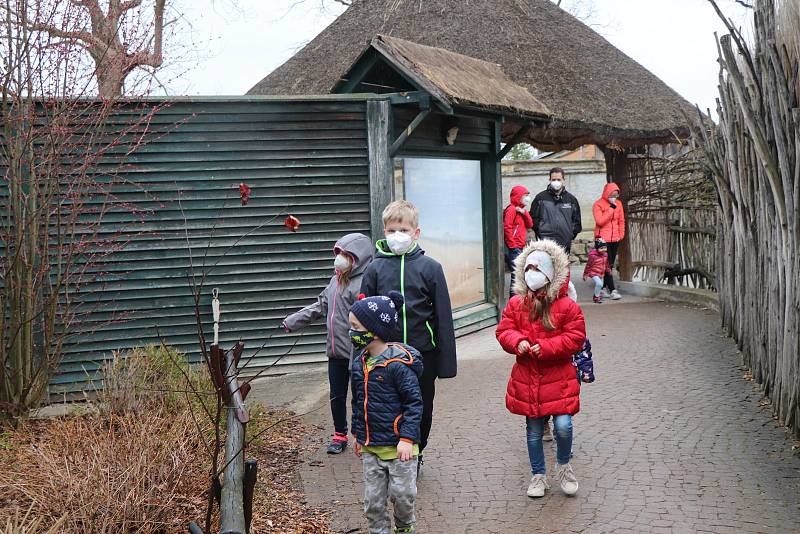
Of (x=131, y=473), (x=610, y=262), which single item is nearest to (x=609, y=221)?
(x=610, y=262)

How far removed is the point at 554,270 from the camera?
5.43 meters

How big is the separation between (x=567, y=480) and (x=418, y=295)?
141 centimetres

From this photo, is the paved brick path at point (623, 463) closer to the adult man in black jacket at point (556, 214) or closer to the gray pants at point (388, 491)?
the gray pants at point (388, 491)

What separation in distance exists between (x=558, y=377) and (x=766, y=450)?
1799 millimetres

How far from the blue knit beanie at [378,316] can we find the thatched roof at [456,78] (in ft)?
16.1

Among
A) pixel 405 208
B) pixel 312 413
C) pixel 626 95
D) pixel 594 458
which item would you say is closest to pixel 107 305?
pixel 312 413

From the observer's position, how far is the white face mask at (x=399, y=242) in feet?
17.8

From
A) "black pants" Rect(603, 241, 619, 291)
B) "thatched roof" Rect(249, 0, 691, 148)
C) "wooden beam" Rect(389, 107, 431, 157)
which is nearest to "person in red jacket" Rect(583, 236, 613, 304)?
"black pants" Rect(603, 241, 619, 291)

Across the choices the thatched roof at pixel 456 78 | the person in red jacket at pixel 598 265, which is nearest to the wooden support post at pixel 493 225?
the thatched roof at pixel 456 78

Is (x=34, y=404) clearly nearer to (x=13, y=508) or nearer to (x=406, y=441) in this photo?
(x=13, y=508)

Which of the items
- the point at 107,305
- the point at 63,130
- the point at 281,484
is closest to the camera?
the point at 281,484

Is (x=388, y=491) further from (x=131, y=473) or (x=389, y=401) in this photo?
(x=131, y=473)

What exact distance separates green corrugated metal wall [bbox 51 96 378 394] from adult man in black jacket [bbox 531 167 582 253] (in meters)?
3.78

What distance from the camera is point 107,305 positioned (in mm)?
9023
